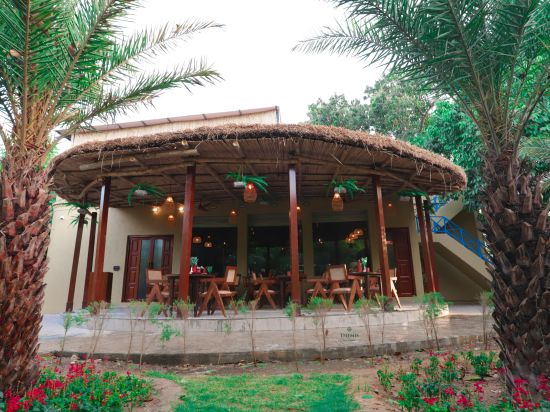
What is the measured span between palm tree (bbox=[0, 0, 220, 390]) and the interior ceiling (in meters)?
2.78

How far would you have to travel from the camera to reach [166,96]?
416 cm

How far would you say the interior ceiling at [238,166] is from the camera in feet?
20.4

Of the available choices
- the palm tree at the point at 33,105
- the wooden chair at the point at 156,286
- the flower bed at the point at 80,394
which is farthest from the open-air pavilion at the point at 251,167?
the flower bed at the point at 80,394

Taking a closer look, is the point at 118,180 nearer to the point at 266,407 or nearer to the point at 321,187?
the point at 321,187

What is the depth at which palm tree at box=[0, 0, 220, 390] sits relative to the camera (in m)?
2.31

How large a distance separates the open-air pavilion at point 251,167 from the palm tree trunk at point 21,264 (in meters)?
2.96

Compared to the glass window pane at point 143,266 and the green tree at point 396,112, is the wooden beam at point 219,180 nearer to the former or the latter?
the glass window pane at point 143,266

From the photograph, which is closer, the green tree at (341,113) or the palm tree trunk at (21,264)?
the palm tree trunk at (21,264)

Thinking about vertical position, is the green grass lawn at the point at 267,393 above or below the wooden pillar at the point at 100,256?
below

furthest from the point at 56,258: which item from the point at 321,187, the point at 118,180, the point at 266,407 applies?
the point at 266,407

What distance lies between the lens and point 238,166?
7367 mm

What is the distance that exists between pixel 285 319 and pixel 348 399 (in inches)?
129

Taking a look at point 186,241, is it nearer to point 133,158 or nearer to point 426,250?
point 133,158

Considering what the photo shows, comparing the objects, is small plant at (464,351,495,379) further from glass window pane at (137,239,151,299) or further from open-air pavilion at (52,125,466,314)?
glass window pane at (137,239,151,299)
